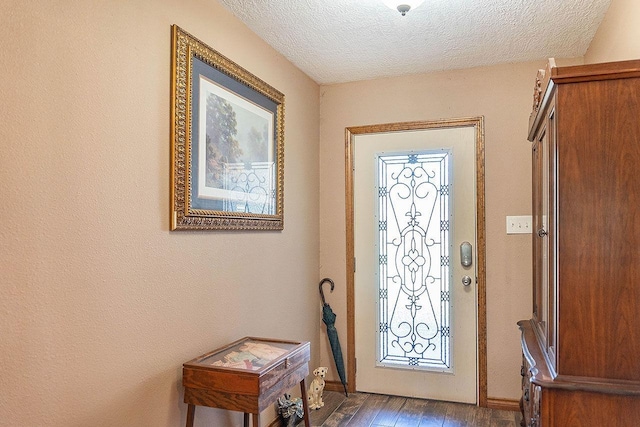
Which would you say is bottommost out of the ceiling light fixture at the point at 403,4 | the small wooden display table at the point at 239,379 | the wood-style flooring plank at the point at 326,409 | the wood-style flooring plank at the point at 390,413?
the wood-style flooring plank at the point at 326,409

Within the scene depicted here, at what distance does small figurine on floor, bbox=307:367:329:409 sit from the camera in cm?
307

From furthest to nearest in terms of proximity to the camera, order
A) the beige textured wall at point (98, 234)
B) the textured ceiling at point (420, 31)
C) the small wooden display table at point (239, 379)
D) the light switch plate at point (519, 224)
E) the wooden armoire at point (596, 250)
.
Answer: the light switch plate at point (519, 224) < the textured ceiling at point (420, 31) < the small wooden display table at point (239, 379) < the wooden armoire at point (596, 250) < the beige textured wall at point (98, 234)

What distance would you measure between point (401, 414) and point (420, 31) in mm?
2392

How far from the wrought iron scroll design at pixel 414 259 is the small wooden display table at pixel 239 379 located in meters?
1.36

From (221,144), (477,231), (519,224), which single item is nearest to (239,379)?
(221,144)

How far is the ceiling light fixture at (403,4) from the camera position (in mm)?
2043

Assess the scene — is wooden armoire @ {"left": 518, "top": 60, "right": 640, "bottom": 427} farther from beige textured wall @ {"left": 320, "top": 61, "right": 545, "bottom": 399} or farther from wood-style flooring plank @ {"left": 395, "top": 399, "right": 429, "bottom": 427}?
beige textured wall @ {"left": 320, "top": 61, "right": 545, "bottom": 399}

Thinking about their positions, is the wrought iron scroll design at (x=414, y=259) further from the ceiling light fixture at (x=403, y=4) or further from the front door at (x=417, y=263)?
the ceiling light fixture at (x=403, y=4)

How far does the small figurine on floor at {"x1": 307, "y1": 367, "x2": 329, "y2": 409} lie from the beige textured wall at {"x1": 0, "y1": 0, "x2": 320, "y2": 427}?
85 centimetres

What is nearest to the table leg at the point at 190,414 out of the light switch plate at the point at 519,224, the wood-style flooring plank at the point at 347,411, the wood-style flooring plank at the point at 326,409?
the wood-style flooring plank at the point at 326,409

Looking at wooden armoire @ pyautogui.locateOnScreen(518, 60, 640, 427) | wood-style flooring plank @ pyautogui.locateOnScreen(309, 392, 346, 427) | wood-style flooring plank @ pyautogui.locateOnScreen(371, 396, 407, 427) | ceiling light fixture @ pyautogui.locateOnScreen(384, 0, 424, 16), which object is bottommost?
wood-style flooring plank @ pyautogui.locateOnScreen(309, 392, 346, 427)

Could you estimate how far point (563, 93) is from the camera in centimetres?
146

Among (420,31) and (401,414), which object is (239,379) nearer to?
(401,414)

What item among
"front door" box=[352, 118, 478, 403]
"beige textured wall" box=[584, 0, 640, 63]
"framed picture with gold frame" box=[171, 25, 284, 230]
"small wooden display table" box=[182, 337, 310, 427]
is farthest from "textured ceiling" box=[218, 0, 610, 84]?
"small wooden display table" box=[182, 337, 310, 427]
